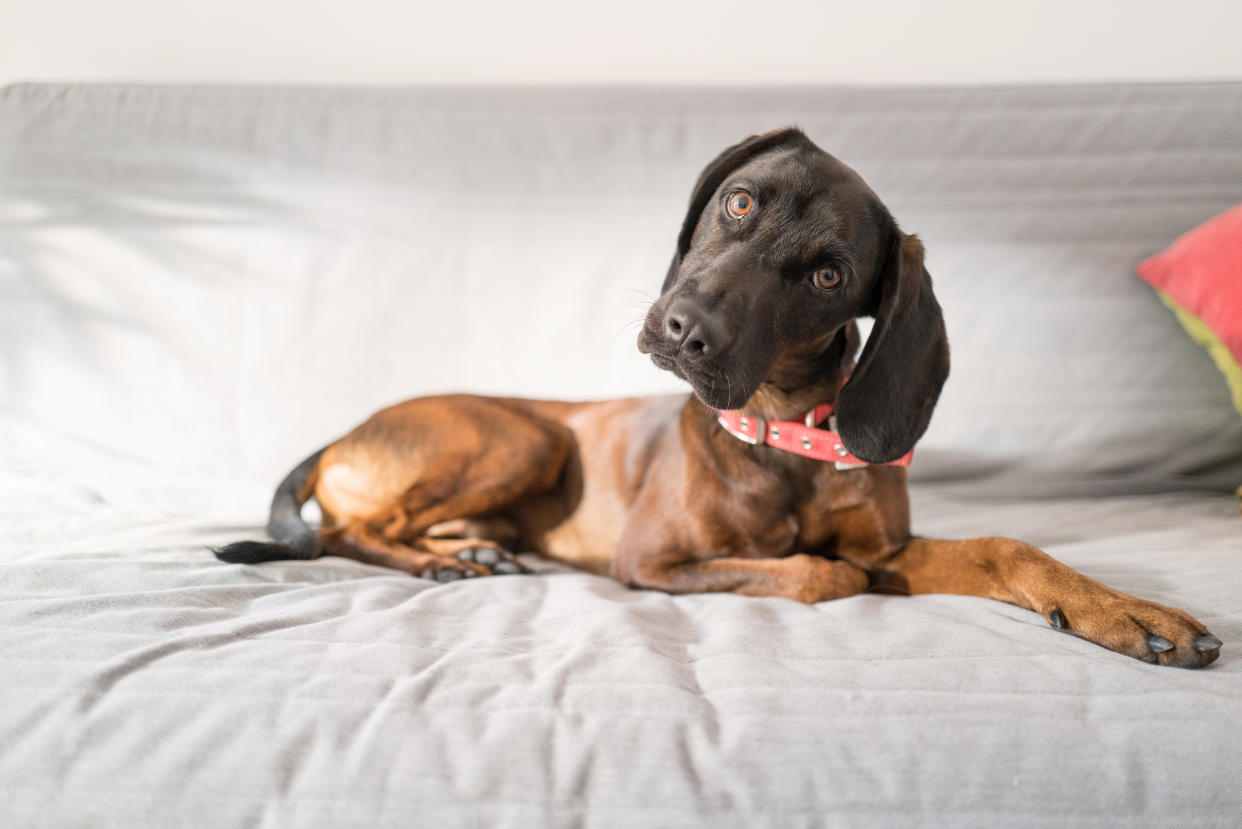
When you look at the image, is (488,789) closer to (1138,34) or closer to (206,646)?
(206,646)

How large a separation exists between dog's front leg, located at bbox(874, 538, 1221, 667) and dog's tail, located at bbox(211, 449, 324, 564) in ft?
4.52

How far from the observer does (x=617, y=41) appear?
3566 mm

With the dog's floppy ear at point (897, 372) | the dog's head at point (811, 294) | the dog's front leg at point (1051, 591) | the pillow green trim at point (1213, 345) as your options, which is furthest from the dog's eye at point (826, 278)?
the pillow green trim at point (1213, 345)

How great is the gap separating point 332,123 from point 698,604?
2.15 meters

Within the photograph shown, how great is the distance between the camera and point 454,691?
1.33 meters

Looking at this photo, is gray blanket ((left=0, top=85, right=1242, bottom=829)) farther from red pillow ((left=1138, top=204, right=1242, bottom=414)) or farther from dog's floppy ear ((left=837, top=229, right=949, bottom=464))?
dog's floppy ear ((left=837, top=229, right=949, bottom=464))

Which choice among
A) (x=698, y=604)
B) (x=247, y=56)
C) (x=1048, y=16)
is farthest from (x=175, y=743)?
(x=1048, y=16)

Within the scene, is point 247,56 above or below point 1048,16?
below

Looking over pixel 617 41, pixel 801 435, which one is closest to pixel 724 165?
pixel 801 435

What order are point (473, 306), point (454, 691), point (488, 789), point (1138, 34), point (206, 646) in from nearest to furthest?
point (488, 789) → point (454, 691) → point (206, 646) → point (473, 306) → point (1138, 34)

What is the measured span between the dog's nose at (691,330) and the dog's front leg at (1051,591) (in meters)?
0.75

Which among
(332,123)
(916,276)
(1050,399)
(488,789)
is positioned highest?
(332,123)

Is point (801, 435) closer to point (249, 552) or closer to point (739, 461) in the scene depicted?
point (739, 461)

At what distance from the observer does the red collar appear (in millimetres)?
2010
